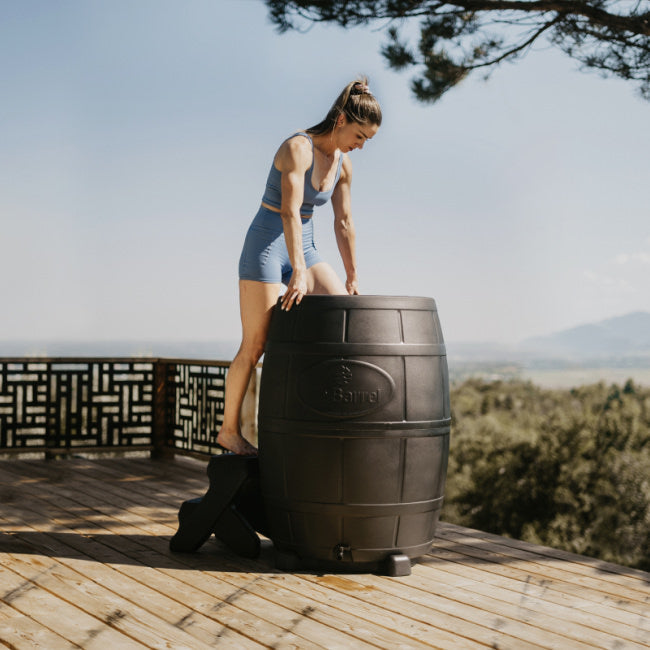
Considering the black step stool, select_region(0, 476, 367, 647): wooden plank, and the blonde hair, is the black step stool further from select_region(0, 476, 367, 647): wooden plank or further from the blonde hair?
the blonde hair

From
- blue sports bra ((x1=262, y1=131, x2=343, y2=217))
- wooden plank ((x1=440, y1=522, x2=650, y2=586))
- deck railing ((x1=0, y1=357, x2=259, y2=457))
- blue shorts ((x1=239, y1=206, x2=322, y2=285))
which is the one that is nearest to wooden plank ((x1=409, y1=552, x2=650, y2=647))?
wooden plank ((x1=440, y1=522, x2=650, y2=586))

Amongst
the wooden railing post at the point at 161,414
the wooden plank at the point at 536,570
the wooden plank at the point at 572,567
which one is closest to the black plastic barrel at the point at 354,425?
the wooden plank at the point at 536,570

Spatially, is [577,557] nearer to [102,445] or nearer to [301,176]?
[301,176]

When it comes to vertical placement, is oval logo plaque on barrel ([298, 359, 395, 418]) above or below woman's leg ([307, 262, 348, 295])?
below

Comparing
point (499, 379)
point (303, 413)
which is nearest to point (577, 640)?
point (303, 413)

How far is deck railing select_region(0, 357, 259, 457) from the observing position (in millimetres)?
5113

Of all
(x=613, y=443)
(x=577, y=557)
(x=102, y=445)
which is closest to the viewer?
(x=577, y=557)

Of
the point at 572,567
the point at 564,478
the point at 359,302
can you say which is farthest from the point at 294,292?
the point at 564,478

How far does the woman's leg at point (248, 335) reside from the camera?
253 centimetres

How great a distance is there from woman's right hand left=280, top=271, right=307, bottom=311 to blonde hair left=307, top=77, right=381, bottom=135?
0.51 metres

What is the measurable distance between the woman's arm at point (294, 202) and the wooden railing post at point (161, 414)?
313 cm

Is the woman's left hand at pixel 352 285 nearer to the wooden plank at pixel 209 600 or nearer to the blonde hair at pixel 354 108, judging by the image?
the blonde hair at pixel 354 108

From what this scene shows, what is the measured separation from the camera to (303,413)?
2273 mm

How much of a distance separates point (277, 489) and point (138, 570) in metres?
0.50
